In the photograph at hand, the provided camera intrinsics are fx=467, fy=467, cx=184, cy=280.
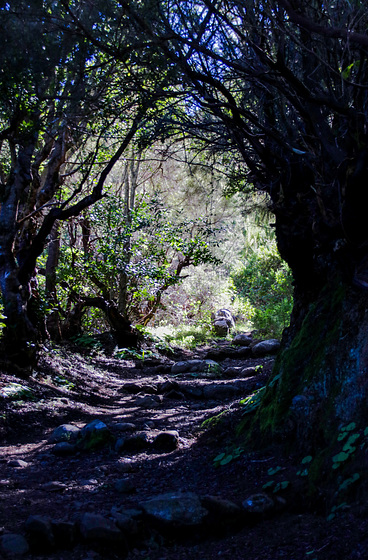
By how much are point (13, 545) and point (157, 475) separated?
1697mm

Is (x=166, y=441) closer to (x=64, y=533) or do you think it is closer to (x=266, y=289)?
(x=64, y=533)

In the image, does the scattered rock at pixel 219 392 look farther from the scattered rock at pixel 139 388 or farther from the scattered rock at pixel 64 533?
the scattered rock at pixel 64 533

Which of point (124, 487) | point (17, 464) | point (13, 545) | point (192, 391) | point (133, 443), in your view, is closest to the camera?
point (13, 545)

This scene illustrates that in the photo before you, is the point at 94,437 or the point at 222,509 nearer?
the point at 222,509

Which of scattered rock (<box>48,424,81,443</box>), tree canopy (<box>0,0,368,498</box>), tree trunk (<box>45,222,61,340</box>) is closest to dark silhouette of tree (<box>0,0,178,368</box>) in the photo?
tree canopy (<box>0,0,368,498</box>)

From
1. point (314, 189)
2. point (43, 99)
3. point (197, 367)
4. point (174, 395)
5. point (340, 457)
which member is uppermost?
point (43, 99)

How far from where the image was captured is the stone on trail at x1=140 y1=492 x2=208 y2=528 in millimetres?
2979

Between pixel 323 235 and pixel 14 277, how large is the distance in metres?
4.89

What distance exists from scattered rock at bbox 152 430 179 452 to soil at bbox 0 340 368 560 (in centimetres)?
10

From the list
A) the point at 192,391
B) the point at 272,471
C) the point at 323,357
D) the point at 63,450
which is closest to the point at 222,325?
the point at 192,391

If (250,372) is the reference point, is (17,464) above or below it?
below

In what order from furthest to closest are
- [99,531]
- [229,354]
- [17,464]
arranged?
1. [229,354]
2. [17,464]
3. [99,531]

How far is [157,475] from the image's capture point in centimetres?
419

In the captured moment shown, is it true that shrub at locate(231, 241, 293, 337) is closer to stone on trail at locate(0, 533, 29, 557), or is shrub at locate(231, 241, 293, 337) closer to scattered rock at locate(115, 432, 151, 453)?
scattered rock at locate(115, 432, 151, 453)
